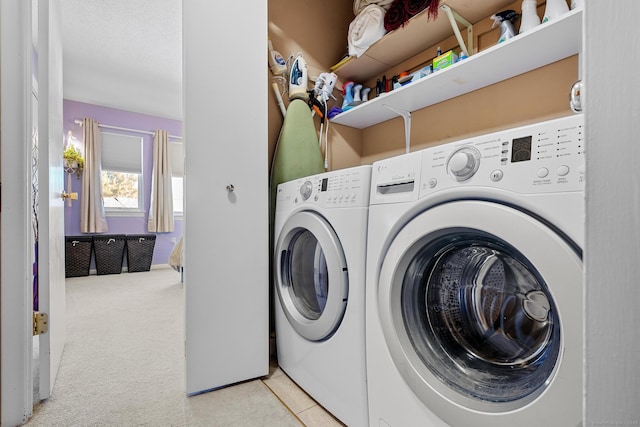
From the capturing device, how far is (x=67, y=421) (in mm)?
1104

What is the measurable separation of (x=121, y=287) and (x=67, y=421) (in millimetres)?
2588

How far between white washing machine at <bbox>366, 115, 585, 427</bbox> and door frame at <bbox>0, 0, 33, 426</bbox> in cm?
128

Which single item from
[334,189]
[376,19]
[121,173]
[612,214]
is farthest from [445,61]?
[121,173]

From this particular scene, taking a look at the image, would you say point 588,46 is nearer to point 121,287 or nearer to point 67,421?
point 67,421

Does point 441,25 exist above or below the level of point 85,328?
above

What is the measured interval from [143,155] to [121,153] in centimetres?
30

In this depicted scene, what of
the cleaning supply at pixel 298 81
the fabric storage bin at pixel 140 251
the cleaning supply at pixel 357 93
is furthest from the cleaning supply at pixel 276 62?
the fabric storage bin at pixel 140 251

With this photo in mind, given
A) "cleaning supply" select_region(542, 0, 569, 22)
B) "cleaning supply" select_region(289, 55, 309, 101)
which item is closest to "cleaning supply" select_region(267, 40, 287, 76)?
"cleaning supply" select_region(289, 55, 309, 101)

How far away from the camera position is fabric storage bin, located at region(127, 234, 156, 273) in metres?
4.34

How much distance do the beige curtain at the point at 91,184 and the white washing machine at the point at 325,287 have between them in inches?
164

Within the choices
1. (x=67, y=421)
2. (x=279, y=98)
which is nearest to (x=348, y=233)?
(x=279, y=98)

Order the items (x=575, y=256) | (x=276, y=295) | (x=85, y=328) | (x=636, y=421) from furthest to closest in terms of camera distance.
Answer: (x=85, y=328) → (x=276, y=295) → (x=575, y=256) → (x=636, y=421)

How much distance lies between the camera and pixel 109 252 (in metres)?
4.15

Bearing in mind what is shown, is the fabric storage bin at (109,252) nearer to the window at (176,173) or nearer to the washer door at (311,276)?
the window at (176,173)
